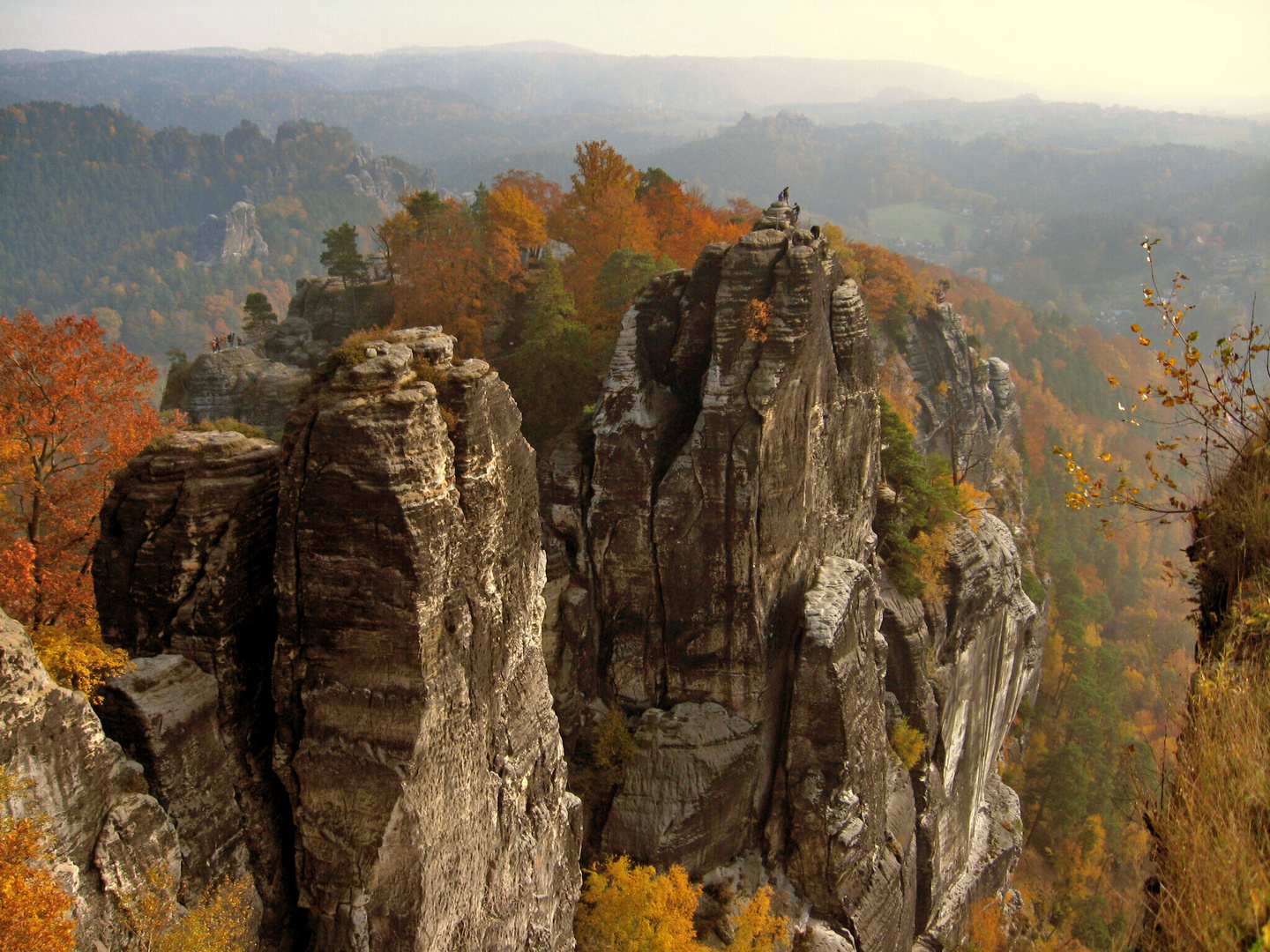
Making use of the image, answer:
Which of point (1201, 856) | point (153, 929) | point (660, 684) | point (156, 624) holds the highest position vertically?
point (1201, 856)

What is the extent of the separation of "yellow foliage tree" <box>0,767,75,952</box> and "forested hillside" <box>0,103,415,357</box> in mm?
150307

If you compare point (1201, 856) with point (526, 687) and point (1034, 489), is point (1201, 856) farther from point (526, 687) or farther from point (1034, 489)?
point (1034, 489)

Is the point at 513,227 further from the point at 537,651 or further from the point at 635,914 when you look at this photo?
the point at 635,914

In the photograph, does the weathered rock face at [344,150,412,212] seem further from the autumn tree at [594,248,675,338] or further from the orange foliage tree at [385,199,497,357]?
the autumn tree at [594,248,675,338]

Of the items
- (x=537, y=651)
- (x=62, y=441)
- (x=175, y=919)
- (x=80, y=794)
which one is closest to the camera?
(x=80, y=794)

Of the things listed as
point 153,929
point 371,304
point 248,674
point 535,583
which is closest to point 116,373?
point 248,674

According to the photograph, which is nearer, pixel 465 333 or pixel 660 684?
pixel 660 684

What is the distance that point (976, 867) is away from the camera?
33.8 meters

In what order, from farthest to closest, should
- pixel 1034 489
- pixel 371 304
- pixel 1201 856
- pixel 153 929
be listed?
pixel 1034 489
pixel 371 304
pixel 153 929
pixel 1201 856

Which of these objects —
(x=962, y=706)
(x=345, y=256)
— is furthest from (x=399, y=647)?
(x=345, y=256)

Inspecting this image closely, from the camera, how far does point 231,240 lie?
162 m

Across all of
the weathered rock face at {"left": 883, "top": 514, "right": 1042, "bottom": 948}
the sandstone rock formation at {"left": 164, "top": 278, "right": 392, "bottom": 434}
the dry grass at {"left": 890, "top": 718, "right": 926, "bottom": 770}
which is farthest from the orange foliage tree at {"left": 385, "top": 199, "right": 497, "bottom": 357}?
the dry grass at {"left": 890, "top": 718, "right": 926, "bottom": 770}

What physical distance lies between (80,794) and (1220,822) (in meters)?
12.9

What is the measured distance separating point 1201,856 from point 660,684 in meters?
20.5
